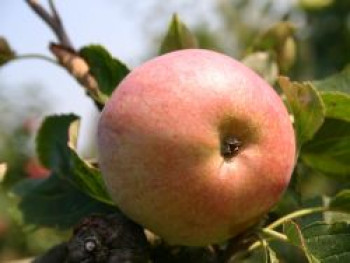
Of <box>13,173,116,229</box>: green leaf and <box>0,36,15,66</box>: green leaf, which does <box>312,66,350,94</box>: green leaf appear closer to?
<box>13,173,116,229</box>: green leaf

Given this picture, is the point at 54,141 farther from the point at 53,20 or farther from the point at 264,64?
the point at 264,64

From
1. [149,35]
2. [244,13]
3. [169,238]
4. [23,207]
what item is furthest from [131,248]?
[149,35]

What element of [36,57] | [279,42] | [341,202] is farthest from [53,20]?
[341,202]

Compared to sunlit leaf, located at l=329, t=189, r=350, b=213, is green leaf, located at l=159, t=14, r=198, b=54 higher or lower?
higher

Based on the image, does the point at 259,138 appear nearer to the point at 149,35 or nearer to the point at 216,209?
the point at 216,209

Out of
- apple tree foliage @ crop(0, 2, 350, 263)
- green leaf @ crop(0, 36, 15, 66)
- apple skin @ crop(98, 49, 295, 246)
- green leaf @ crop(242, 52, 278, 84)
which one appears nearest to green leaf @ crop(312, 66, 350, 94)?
apple tree foliage @ crop(0, 2, 350, 263)

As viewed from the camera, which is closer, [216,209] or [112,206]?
[216,209]
